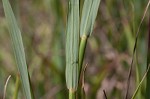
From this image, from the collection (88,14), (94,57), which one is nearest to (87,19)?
(88,14)

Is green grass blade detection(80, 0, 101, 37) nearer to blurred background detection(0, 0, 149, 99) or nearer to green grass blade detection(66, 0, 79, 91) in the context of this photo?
green grass blade detection(66, 0, 79, 91)

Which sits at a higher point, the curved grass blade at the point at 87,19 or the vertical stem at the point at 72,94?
the curved grass blade at the point at 87,19

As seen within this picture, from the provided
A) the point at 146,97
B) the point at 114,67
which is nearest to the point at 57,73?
the point at 114,67

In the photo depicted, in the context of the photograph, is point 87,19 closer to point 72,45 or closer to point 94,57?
point 72,45

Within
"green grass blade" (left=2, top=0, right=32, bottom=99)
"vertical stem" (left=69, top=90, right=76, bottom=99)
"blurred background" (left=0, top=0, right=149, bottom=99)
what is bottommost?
"blurred background" (left=0, top=0, right=149, bottom=99)

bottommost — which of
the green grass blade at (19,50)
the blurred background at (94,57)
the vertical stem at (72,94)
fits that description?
the blurred background at (94,57)

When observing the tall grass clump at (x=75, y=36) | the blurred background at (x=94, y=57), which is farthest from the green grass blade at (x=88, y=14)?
the blurred background at (x=94, y=57)

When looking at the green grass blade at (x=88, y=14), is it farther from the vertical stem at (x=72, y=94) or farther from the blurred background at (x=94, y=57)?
the blurred background at (x=94, y=57)

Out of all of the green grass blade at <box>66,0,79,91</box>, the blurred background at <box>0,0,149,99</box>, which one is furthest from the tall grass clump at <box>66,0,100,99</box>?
the blurred background at <box>0,0,149,99</box>
